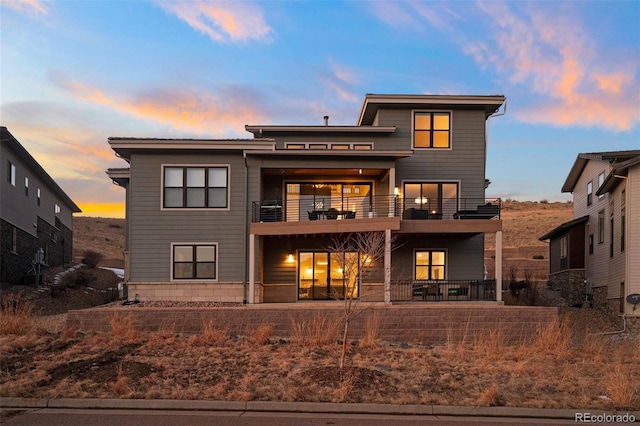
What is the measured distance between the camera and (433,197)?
25.3 meters

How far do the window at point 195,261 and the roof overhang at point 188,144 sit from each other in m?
4.01

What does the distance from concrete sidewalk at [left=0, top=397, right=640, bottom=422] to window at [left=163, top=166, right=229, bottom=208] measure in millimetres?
14765

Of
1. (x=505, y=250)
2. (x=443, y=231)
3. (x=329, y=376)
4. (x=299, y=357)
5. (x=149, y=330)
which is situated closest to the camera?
(x=329, y=376)

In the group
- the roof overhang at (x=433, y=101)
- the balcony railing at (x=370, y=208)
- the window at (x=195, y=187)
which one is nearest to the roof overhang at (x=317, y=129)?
the roof overhang at (x=433, y=101)

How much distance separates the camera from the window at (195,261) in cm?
2375

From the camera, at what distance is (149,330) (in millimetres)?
17906

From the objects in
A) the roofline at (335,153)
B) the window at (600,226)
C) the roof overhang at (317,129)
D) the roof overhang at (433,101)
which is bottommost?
the window at (600,226)

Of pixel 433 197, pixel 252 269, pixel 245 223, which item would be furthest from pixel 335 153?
pixel 252 269

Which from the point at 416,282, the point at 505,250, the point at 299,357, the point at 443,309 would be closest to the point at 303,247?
the point at 416,282

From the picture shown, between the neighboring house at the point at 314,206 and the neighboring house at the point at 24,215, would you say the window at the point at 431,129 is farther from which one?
the neighboring house at the point at 24,215

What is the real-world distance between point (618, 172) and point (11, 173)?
28234mm

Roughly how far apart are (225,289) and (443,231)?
9113 millimetres

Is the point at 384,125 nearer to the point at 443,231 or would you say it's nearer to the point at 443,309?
the point at 443,231

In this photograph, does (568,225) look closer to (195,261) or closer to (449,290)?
(449,290)
